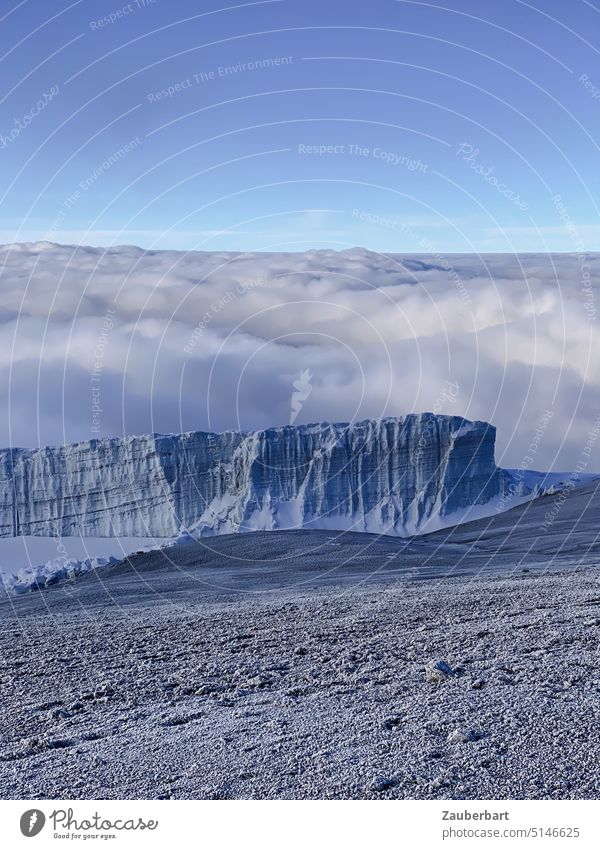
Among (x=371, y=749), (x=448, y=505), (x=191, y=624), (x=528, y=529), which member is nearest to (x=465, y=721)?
(x=371, y=749)

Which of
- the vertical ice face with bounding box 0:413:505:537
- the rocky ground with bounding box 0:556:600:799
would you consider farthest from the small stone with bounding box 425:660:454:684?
the vertical ice face with bounding box 0:413:505:537

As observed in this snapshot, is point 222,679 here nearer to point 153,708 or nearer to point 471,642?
point 153,708

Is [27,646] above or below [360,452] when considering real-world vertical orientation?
below

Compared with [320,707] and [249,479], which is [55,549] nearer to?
[249,479]

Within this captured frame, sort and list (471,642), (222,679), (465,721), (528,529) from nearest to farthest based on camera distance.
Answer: (465,721) < (222,679) < (471,642) < (528,529)
